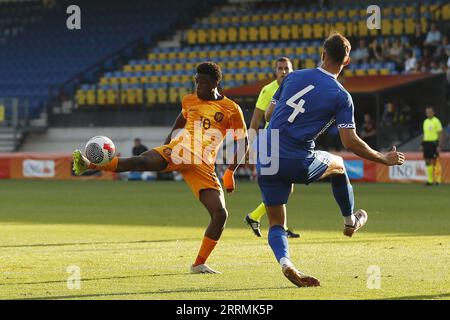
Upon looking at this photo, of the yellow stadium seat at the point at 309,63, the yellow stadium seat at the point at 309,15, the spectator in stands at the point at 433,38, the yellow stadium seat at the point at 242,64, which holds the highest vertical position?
the yellow stadium seat at the point at 309,15

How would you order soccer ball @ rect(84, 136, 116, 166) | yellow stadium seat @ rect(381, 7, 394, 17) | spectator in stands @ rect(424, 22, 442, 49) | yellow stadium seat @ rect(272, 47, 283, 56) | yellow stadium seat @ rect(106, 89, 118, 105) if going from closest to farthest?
soccer ball @ rect(84, 136, 116, 166)
spectator in stands @ rect(424, 22, 442, 49)
yellow stadium seat @ rect(381, 7, 394, 17)
yellow stadium seat @ rect(272, 47, 283, 56)
yellow stadium seat @ rect(106, 89, 118, 105)

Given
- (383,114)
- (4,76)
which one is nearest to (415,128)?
(383,114)

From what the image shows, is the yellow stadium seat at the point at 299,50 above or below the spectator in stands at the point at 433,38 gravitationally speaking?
below

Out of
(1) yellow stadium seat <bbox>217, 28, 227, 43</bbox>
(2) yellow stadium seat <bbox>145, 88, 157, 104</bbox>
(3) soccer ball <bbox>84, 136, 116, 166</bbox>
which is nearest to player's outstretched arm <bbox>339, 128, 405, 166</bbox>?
(3) soccer ball <bbox>84, 136, 116, 166</bbox>

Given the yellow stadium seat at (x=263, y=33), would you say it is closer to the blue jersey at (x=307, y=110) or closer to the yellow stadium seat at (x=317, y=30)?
the yellow stadium seat at (x=317, y=30)

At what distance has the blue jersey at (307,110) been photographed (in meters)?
9.32

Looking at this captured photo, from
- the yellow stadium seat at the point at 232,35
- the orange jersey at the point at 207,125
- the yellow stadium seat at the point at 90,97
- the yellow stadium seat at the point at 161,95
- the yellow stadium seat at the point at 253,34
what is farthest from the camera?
the yellow stadium seat at the point at 232,35

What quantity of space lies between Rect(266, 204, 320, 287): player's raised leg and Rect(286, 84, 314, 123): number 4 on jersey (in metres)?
0.81

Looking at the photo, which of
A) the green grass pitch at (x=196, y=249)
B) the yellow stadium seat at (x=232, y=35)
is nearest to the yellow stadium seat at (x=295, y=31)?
the yellow stadium seat at (x=232, y=35)

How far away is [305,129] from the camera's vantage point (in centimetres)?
945

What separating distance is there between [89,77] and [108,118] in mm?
3804

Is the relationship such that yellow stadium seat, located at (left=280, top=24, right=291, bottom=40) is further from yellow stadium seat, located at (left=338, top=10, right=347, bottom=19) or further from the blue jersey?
the blue jersey

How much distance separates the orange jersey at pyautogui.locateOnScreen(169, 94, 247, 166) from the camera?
1097 centimetres
